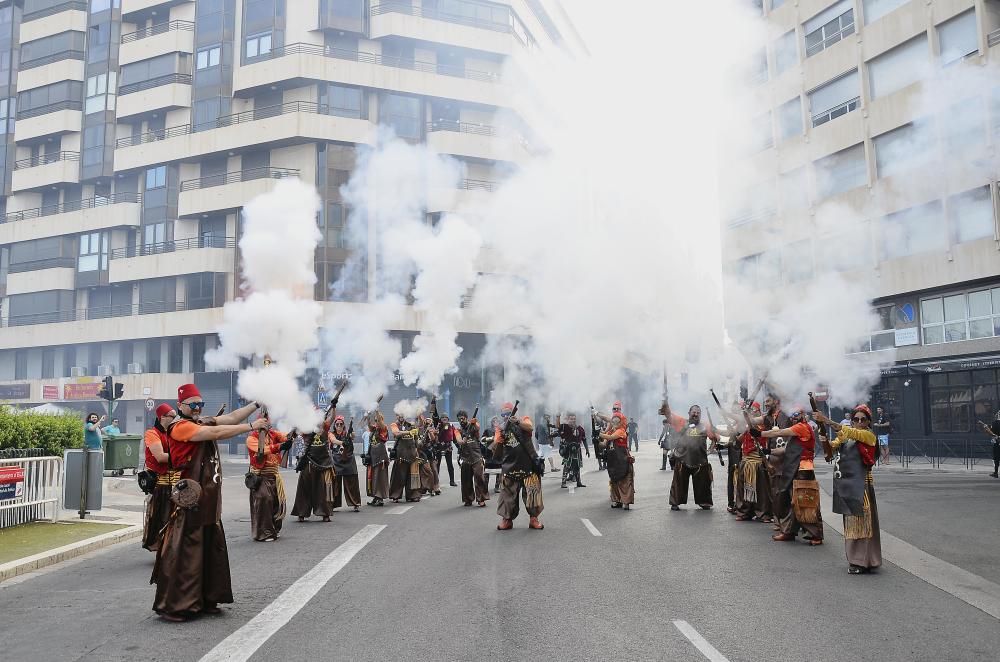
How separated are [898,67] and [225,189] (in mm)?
32539

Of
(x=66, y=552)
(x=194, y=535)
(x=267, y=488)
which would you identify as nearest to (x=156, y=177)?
(x=267, y=488)

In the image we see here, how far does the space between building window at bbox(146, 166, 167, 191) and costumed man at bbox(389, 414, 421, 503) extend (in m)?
36.8

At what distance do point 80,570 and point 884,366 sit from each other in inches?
1049

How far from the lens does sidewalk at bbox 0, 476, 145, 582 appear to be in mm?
9602

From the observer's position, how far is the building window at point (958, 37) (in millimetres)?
25078

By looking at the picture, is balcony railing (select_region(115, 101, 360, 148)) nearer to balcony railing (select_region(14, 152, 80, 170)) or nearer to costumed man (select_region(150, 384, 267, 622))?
balcony railing (select_region(14, 152, 80, 170))

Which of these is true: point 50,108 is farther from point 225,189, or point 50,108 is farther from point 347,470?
point 347,470

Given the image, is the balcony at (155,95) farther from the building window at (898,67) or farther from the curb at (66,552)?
the curb at (66,552)

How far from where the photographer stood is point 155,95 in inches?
1844

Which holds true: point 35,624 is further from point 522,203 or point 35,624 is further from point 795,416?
point 522,203

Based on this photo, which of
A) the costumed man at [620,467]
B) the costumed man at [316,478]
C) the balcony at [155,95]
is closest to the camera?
the costumed man at [316,478]

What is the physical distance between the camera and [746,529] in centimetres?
1192

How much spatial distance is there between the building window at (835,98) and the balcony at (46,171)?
142 ft

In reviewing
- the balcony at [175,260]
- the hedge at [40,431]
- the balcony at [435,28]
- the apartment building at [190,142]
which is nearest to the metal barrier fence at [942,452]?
the apartment building at [190,142]
